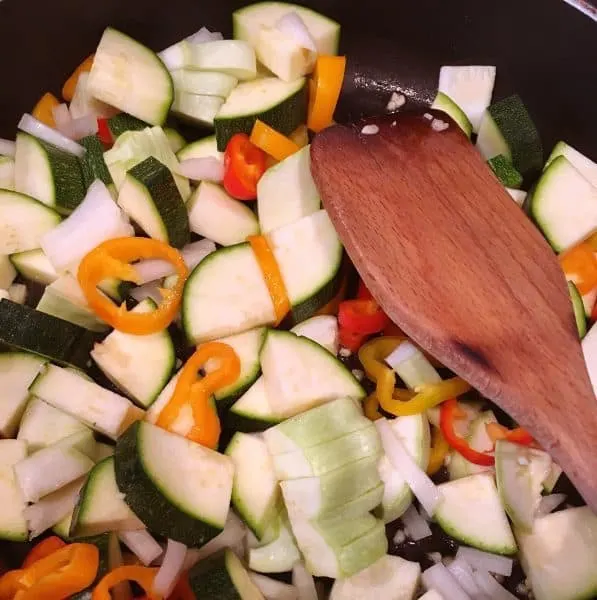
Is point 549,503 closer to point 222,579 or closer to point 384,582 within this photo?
point 384,582

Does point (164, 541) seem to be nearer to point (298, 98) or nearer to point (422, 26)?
point (298, 98)

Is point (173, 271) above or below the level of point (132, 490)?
above

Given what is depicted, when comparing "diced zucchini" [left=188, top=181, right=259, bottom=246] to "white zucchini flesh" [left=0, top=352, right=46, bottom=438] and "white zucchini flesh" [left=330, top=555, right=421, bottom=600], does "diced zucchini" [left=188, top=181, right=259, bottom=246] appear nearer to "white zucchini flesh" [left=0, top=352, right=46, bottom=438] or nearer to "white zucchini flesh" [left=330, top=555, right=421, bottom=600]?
"white zucchini flesh" [left=0, top=352, right=46, bottom=438]

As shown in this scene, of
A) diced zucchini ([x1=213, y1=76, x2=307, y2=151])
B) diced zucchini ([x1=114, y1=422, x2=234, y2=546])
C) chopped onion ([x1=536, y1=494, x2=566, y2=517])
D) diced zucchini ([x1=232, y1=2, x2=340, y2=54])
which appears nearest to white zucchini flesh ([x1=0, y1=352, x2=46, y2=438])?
diced zucchini ([x1=114, y1=422, x2=234, y2=546])

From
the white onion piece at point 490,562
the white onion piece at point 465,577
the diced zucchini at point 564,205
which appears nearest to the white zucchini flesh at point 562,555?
the white onion piece at point 490,562

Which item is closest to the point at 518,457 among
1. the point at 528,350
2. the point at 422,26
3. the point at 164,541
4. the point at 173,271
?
the point at 528,350

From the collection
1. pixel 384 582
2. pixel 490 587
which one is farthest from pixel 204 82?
pixel 490 587
